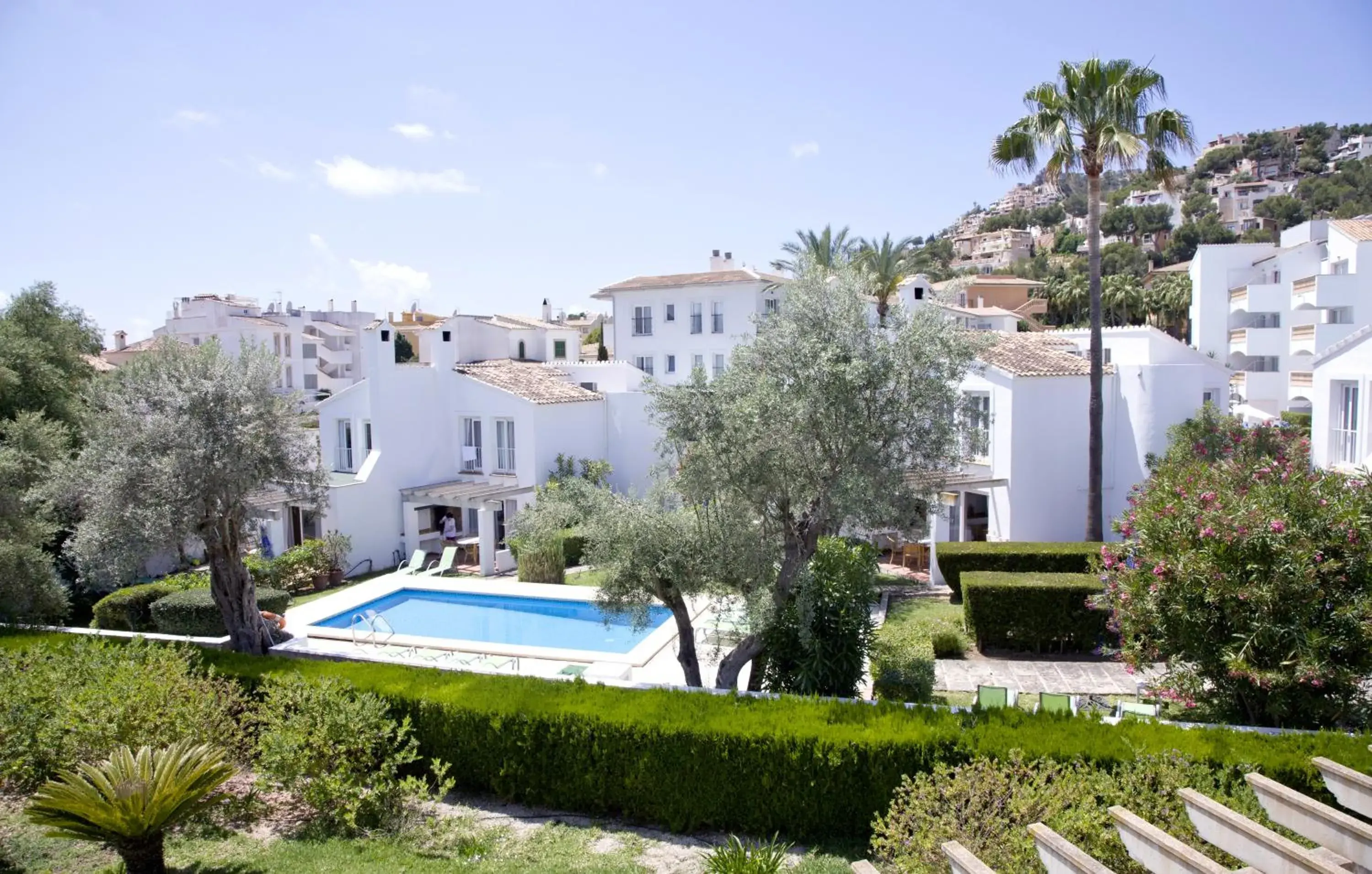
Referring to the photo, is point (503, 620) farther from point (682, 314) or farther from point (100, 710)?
point (682, 314)

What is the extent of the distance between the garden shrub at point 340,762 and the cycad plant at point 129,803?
992 mm

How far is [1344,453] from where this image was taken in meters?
22.9

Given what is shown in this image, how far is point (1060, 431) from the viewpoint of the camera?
26.1 m

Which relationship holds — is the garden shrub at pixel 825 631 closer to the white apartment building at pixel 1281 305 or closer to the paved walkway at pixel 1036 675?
the paved walkway at pixel 1036 675

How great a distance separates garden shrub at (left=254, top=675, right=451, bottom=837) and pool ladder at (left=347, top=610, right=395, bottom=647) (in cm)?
961

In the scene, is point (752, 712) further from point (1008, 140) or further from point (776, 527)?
point (1008, 140)

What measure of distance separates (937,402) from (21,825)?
509 inches

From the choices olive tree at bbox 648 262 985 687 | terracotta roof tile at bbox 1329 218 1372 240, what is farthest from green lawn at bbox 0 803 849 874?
terracotta roof tile at bbox 1329 218 1372 240

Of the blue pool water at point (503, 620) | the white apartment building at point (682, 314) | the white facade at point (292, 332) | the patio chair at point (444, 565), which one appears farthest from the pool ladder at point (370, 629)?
the white facade at point (292, 332)

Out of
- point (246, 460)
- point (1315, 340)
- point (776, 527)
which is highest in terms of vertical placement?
point (1315, 340)

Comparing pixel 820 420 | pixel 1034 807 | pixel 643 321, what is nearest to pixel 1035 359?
pixel 820 420

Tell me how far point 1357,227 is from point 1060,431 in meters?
29.8

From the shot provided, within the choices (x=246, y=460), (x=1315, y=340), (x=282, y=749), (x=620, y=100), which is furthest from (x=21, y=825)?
(x=1315, y=340)

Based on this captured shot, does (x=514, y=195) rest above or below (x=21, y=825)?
above
